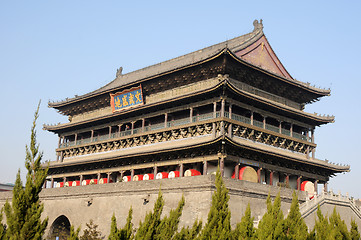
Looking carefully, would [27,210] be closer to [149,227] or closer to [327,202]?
[149,227]

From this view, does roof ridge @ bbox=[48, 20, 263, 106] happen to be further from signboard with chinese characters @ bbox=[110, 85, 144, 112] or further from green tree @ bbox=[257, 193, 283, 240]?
green tree @ bbox=[257, 193, 283, 240]

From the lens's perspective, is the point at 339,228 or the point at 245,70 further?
the point at 245,70

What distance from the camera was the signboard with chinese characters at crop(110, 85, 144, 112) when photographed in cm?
3509

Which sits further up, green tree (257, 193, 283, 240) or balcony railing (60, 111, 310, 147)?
balcony railing (60, 111, 310, 147)

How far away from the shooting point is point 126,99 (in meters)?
36.1

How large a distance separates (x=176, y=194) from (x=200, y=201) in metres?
2.09

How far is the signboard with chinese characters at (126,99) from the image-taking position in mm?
35094

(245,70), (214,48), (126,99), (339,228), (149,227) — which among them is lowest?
(149,227)

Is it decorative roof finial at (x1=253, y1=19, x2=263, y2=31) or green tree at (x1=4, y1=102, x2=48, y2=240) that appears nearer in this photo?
green tree at (x1=4, y1=102, x2=48, y2=240)

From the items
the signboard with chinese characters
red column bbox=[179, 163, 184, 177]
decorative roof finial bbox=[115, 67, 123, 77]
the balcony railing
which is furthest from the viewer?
decorative roof finial bbox=[115, 67, 123, 77]

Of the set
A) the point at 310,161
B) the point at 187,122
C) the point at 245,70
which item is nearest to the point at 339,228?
the point at 310,161

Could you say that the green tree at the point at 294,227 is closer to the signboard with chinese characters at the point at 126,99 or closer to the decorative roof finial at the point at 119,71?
the signboard with chinese characters at the point at 126,99

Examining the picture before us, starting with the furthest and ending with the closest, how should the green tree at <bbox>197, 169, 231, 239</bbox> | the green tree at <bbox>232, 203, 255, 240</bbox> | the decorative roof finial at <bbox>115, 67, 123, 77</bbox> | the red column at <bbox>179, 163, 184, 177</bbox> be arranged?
the decorative roof finial at <bbox>115, 67, 123, 77</bbox> < the red column at <bbox>179, 163, 184, 177</bbox> < the green tree at <bbox>232, 203, 255, 240</bbox> < the green tree at <bbox>197, 169, 231, 239</bbox>

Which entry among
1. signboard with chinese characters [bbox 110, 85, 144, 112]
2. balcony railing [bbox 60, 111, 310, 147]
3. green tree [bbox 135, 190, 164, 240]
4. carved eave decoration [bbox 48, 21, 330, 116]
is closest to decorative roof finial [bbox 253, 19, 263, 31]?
carved eave decoration [bbox 48, 21, 330, 116]
